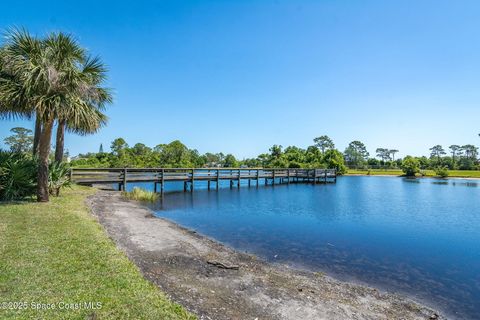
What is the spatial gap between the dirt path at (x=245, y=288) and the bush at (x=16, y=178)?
21.0ft

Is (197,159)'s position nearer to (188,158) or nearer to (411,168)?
(188,158)

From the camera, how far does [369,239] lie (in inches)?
506

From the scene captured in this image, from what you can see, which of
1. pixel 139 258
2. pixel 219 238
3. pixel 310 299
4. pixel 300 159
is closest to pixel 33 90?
pixel 139 258

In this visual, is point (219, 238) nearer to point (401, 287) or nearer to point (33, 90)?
point (401, 287)

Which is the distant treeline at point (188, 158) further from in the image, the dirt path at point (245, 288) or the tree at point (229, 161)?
the dirt path at point (245, 288)

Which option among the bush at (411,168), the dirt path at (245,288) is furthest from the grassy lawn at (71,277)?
the bush at (411,168)

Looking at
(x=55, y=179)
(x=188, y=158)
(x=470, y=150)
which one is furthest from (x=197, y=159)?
(x=470, y=150)

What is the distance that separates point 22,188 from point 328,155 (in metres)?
63.3

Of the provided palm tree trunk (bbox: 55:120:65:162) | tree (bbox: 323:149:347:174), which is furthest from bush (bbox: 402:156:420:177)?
palm tree trunk (bbox: 55:120:65:162)

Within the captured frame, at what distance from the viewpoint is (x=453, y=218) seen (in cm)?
1823

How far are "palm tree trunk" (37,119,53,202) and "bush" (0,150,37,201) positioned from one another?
108 centimetres

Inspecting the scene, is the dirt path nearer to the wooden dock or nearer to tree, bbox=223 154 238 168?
the wooden dock

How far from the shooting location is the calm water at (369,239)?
8.23 meters

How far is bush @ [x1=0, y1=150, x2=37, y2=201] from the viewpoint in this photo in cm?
1216
